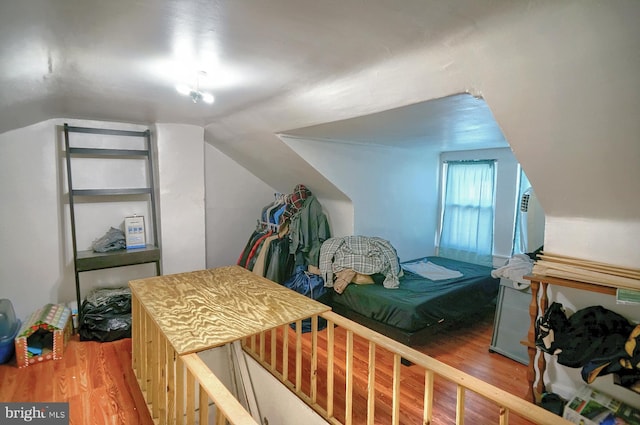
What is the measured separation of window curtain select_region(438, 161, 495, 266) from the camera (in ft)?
13.6

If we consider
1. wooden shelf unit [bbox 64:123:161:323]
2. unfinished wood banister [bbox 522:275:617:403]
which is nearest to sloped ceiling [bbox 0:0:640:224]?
unfinished wood banister [bbox 522:275:617:403]

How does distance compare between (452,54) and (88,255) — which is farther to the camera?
(88,255)

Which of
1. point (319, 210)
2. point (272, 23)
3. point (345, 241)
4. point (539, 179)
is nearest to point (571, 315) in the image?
point (539, 179)

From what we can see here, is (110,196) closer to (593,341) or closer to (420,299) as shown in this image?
(420,299)

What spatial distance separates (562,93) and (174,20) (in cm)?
156

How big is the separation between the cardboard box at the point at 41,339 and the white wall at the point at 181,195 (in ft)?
3.23

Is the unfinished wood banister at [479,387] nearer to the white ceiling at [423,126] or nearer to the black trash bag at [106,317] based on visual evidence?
the white ceiling at [423,126]

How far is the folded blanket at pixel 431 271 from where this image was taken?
11.4ft

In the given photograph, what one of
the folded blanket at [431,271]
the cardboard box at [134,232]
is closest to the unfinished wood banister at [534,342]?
the folded blanket at [431,271]

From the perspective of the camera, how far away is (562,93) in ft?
4.41

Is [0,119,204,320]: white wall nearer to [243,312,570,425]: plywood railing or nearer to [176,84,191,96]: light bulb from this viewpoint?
[176,84,191,96]: light bulb

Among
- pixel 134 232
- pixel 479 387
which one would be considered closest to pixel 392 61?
pixel 479 387

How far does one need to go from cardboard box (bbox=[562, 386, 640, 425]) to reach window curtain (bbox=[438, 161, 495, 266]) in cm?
236

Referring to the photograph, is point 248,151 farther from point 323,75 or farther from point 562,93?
point 562,93
